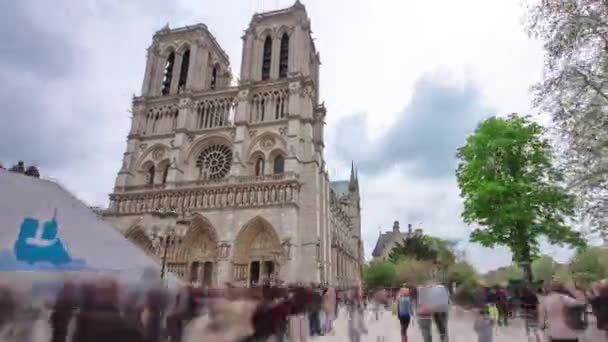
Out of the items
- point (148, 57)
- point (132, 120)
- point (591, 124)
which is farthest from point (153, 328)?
point (148, 57)

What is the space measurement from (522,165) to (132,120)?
29403 mm

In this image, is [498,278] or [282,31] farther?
[282,31]

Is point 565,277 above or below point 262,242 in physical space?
below

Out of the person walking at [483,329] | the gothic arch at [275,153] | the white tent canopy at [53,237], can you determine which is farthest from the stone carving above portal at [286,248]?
the person walking at [483,329]

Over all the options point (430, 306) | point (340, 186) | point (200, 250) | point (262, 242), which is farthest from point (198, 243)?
point (340, 186)

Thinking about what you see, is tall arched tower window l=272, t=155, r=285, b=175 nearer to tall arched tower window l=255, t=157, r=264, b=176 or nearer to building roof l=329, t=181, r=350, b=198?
tall arched tower window l=255, t=157, r=264, b=176

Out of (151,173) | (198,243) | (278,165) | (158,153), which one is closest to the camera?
(198,243)

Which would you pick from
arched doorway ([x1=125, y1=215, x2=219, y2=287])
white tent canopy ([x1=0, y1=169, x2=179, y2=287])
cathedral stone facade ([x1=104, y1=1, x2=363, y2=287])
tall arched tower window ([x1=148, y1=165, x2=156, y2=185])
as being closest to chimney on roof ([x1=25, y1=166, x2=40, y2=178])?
white tent canopy ([x1=0, y1=169, x2=179, y2=287])

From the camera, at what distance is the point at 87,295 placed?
299cm

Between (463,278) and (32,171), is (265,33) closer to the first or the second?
(32,171)

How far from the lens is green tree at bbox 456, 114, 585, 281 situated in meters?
13.2

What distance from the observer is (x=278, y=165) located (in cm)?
2805

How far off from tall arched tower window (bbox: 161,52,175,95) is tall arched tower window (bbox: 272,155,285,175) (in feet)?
45.2

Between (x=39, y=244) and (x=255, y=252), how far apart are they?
15.7 m
